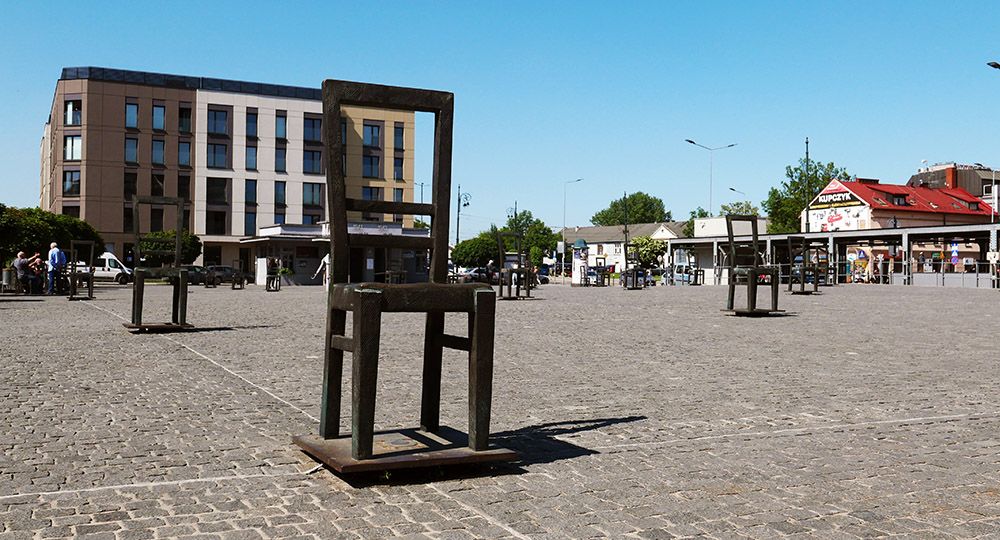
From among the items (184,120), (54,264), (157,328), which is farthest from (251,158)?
(157,328)

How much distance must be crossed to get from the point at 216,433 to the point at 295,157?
7598 centimetres

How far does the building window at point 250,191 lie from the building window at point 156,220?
22.1ft

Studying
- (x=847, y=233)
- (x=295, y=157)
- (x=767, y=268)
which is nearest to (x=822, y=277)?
(x=847, y=233)

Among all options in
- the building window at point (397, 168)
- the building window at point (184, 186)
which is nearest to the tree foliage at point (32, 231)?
the building window at point (184, 186)

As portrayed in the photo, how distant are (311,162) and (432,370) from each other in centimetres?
7742

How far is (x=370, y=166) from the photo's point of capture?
79.6 meters

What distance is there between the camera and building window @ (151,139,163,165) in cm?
7500

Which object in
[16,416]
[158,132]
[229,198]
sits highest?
[158,132]

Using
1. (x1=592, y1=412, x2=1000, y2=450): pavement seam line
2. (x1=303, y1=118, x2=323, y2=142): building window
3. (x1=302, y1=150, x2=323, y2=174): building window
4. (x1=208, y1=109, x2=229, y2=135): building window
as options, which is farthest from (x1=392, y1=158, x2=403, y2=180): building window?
(x1=592, y1=412, x2=1000, y2=450): pavement seam line

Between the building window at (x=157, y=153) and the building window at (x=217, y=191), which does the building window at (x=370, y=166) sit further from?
the building window at (x=157, y=153)

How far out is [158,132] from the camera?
75.0 m

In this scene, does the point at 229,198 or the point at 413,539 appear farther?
the point at 229,198

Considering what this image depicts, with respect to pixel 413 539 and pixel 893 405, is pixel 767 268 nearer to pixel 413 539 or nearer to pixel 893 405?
pixel 893 405

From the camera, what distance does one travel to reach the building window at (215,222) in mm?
77812
